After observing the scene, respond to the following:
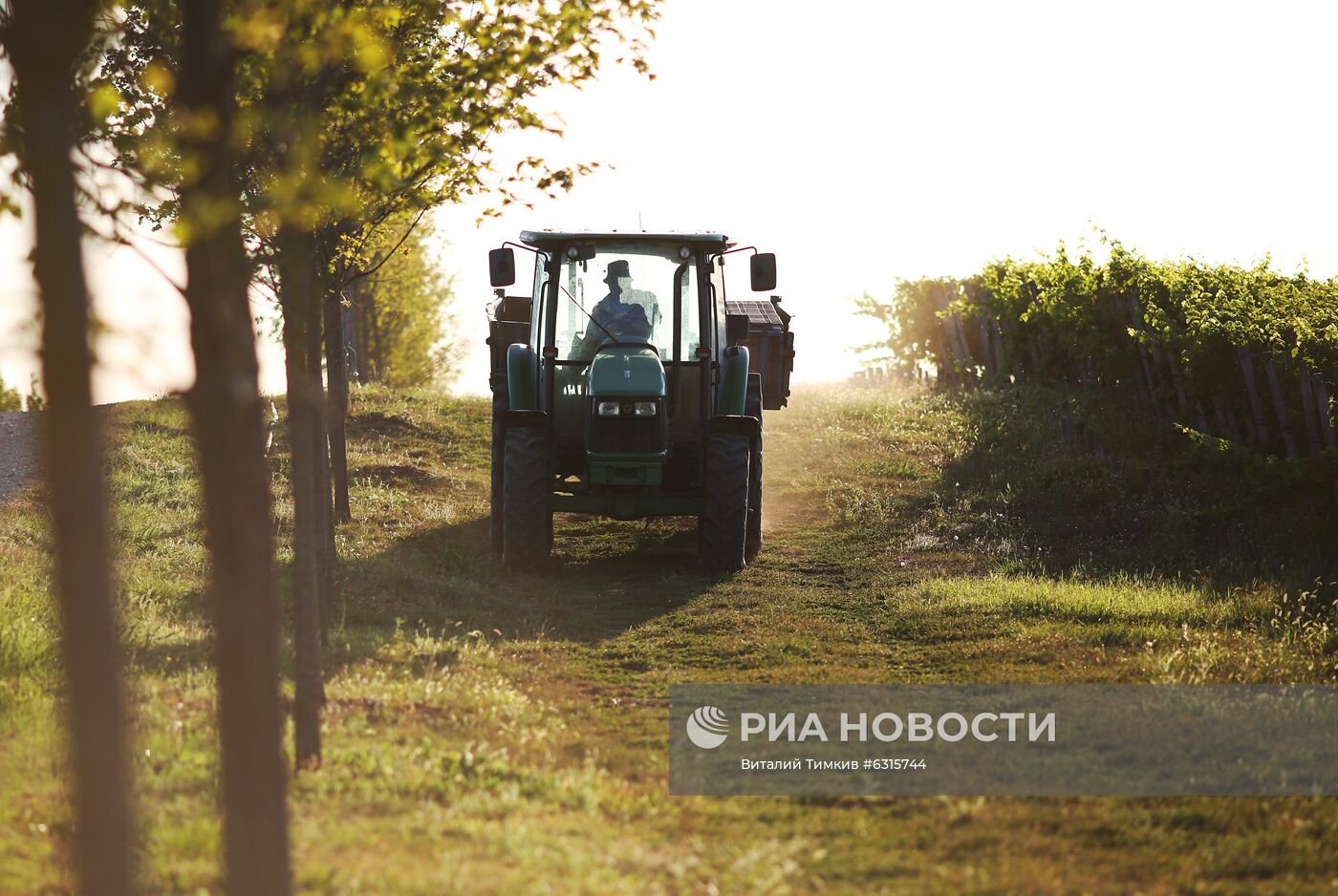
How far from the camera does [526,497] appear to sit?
11.1 metres

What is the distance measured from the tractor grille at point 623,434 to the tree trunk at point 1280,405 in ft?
18.0

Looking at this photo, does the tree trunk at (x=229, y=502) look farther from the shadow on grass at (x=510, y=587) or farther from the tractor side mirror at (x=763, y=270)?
the tractor side mirror at (x=763, y=270)

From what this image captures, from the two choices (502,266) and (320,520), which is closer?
(320,520)

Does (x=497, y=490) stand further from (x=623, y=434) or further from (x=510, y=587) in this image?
(x=623, y=434)

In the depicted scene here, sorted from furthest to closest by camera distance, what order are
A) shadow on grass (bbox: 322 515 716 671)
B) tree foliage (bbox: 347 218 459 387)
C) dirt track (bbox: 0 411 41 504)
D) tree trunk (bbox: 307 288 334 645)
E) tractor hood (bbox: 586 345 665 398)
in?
tree foliage (bbox: 347 218 459 387), dirt track (bbox: 0 411 41 504), tractor hood (bbox: 586 345 665 398), shadow on grass (bbox: 322 515 716 671), tree trunk (bbox: 307 288 334 645)

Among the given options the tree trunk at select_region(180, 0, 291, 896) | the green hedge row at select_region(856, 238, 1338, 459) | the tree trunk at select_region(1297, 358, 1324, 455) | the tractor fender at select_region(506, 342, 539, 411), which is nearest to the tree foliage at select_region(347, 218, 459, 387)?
the green hedge row at select_region(856, 238, 1338, 459)

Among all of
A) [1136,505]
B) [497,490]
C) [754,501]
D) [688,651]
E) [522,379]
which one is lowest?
[688,651]

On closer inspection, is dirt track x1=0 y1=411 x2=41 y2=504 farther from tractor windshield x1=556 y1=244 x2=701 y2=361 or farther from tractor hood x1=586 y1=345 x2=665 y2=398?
tractor hood x1=586 y1=345 x2=665 y2=398

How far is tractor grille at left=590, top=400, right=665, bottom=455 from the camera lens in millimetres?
11102

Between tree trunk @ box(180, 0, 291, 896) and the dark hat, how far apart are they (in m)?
7.40

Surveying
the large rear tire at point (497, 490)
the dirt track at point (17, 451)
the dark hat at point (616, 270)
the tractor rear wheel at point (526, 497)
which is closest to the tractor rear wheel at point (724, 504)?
the tractor rear wheel at point (526, 497)

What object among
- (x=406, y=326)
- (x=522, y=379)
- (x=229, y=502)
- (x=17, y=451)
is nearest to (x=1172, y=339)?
(x=522, y=379)

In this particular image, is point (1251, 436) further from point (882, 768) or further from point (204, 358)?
point (204, 358)

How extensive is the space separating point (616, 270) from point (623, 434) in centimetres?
156
